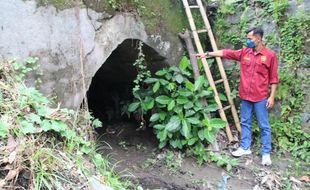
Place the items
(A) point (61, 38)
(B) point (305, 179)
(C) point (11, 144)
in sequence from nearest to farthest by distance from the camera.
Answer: (C) point (11, 144) < (A) point (61, 38) < (B) point (305, 179)

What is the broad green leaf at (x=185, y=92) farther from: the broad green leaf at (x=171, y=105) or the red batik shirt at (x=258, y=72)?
the red batik shirt at (x=258, y=72)

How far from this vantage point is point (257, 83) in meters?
4.82

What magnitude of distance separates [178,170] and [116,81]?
202 centimetres

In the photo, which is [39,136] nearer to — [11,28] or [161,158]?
[11,28]

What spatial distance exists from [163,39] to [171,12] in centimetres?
42

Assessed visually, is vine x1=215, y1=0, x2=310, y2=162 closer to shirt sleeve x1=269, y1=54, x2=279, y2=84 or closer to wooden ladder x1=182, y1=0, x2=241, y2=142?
wooden ladder x1=182, y1=0, x2=241, y2=142

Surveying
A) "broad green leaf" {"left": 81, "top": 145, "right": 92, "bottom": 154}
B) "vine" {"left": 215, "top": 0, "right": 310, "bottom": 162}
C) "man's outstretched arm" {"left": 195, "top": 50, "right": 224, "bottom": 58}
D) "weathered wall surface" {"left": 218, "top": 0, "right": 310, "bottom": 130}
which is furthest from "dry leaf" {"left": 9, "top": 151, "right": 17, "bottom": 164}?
"weathered wall surface" {"left": 218, "top": 0, "right": 310, "bottom": 130}

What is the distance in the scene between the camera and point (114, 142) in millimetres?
5617

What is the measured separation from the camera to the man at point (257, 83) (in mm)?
4766

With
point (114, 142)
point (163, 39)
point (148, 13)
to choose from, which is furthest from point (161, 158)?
point (148, 13)

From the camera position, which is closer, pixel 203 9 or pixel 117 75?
pixel 203 9

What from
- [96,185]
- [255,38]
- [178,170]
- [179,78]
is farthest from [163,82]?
[96,185]

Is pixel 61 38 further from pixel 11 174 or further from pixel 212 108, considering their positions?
pixel 212 108

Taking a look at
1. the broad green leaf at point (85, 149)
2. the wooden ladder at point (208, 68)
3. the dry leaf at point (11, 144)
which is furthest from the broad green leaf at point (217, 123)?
the dry leaf at point (11, 144)
